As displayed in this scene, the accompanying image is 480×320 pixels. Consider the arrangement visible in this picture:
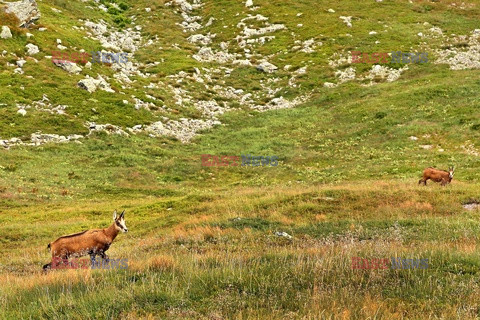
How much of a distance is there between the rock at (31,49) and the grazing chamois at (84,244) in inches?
1632

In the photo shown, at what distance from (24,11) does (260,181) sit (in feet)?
130

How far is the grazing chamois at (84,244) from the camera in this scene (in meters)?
11.1

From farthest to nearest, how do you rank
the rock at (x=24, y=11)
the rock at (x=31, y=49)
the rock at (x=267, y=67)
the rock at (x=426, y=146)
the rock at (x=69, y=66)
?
the rock at (x=267, y=67) → the rock at (x=24, y=11) → the rock at (x=69, y=66) → the rock at (x=31, y=49) → the rock at (x=426, y=146)

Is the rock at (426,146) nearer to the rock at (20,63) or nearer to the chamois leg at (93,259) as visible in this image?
the chamois leg at (93,259)

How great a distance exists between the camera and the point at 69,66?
149 feet

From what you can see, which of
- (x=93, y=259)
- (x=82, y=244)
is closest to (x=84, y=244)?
(x=82, y=244)

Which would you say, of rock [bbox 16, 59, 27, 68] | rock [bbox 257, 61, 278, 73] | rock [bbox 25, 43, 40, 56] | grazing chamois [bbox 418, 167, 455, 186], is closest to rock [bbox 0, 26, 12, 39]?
rock [bbox 25, 43, 40, 56]

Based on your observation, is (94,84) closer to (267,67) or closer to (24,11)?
(24,11)

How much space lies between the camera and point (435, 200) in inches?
773

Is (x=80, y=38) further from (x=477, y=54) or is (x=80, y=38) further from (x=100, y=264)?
(x=477, y=54)

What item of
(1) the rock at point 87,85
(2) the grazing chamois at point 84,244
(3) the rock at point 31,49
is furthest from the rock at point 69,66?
(2) the grazing chamois at point 84,244

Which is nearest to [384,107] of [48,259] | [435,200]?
[435,200]

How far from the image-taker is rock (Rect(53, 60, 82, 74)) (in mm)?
45062

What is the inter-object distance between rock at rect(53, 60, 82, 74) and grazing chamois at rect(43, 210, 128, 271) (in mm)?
39211
